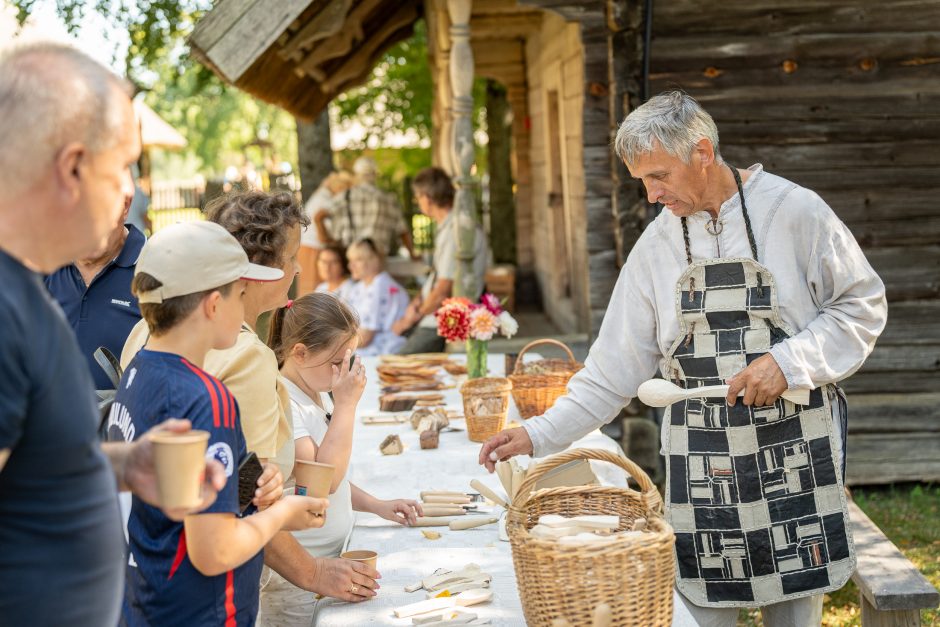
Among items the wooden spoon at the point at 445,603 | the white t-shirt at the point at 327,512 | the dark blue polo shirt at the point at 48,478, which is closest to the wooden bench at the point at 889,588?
the wooden spoon at the point at 445,603

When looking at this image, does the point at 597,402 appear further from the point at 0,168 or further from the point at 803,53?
the point at 803,53

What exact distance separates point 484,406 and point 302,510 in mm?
1950

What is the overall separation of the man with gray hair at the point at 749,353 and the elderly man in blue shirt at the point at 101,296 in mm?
1152

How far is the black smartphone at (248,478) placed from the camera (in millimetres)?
2004

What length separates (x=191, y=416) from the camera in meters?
1.87

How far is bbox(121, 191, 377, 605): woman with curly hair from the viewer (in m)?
2.25

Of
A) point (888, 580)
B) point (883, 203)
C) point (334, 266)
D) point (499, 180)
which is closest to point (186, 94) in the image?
point (499, 180)

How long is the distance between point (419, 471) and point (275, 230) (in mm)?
1273

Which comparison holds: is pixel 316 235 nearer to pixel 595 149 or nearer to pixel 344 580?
pixel 595 149

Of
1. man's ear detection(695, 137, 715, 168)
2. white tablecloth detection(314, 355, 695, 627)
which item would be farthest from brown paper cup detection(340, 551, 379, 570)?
man's ear detection(695, 137, 715, 168)

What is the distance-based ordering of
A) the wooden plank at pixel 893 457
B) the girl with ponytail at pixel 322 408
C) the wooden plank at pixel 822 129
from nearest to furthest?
1. the girl with ponytail at pixel 322 408
2. the wooden plank at pixel 822 129
3. the wooden plank at pixel 893 457

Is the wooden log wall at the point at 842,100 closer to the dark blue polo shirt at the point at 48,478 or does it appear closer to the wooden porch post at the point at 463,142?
the wooden porch post at the point at 463,142

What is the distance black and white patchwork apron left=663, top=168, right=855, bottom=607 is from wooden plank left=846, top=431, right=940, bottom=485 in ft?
12.8

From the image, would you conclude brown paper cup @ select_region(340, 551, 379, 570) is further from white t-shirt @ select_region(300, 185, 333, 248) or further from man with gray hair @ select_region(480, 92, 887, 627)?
white t-shirt @ select_region(300, 185, 333, 248)
